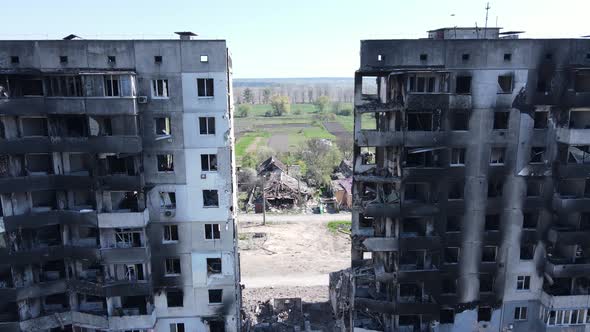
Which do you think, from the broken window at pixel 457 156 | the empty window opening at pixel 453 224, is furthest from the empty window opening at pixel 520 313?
the broken window at pixel 457 156

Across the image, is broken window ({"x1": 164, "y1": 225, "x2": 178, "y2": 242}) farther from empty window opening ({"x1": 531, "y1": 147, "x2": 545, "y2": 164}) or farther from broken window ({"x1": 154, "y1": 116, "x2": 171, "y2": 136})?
empty window opening ({"x1": 531, "y1": 147, "x2": 545, "y2": 164})

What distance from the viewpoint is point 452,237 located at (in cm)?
3388

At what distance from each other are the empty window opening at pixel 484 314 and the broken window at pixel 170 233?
25722mm

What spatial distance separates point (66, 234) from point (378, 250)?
24.3 metres

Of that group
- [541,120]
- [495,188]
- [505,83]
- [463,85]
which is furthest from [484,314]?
[463,85]

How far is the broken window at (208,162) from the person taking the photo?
32594 mm

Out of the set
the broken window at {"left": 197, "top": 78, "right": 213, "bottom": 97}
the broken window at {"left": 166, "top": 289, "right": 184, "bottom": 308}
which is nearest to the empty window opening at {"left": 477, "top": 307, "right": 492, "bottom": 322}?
the broken window at {"left": 166, "top": 289, "right": 184, "bottom": 308}

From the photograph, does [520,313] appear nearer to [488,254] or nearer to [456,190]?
[488,254]

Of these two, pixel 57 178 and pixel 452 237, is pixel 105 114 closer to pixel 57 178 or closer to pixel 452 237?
pixel 57 178

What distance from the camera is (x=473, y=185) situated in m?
33.0

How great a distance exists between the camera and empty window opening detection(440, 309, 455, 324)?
35772mm

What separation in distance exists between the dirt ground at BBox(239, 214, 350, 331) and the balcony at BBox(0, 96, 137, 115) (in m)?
23.8

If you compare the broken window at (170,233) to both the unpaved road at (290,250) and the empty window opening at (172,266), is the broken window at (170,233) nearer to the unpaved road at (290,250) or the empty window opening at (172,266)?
the empty window opening at (172,266)

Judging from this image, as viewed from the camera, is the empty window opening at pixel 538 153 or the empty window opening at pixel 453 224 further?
the empty window opening at pixel 453 224
